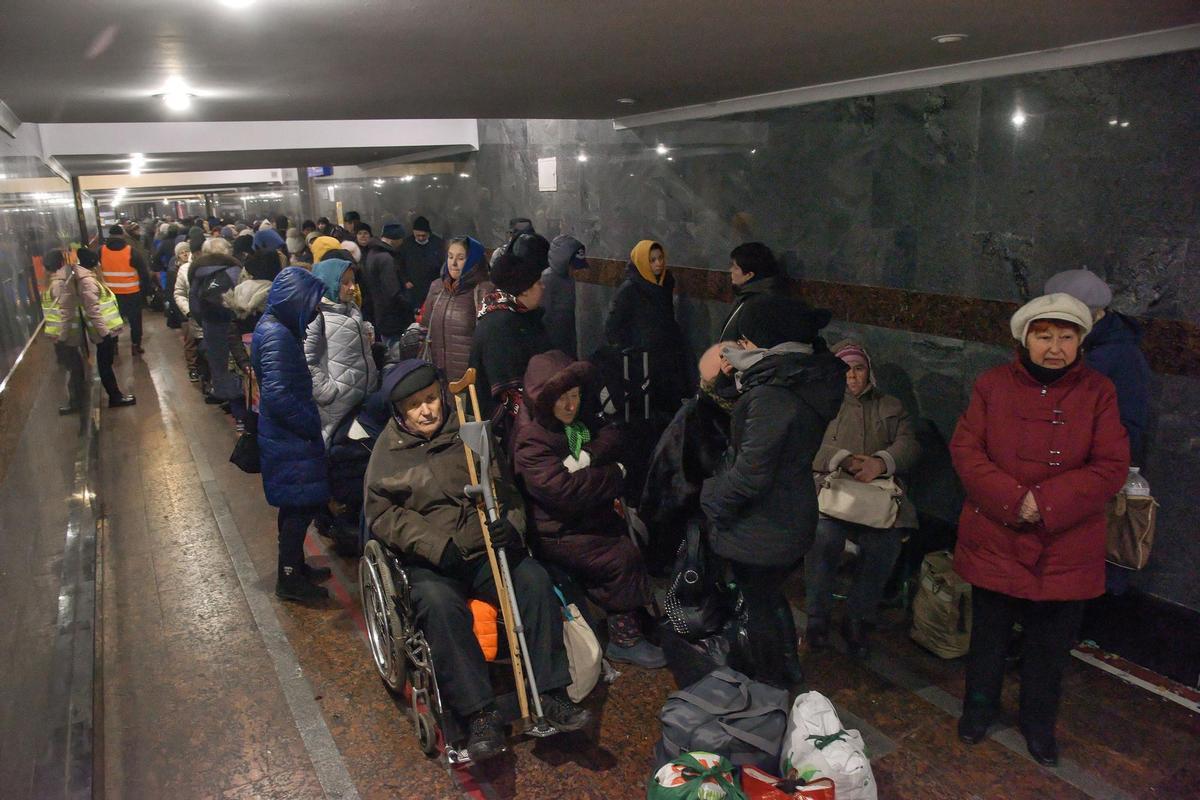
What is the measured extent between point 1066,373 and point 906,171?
1945 mm

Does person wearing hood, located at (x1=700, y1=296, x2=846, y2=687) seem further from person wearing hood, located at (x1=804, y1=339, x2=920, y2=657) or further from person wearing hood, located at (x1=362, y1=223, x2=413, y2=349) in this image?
person wearing hood, located at (x1=362, y1=223, x2=413, y2=349)

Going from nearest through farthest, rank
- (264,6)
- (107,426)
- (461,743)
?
(264,6), (461,743), (107,426)

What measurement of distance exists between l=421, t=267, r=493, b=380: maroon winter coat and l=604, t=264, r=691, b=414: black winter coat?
0.98 m

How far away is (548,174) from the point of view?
8469mm

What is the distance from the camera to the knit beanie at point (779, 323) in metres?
3.14

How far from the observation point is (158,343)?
1277 cm

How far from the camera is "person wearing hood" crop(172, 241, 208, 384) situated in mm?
8758

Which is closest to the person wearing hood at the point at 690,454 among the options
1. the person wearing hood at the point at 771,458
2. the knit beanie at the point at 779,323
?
the person wearing hood at the point at 771,458

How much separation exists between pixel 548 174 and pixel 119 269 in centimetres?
573

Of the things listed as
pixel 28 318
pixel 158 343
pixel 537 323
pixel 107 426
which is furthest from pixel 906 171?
pixel 158 343

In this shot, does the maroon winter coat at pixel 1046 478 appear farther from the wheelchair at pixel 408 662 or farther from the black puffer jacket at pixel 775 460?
the wheelchair at pixel 408 662

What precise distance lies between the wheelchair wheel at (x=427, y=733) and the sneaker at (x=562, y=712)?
0.42 meters

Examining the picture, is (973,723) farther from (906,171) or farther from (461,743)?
(906,171)

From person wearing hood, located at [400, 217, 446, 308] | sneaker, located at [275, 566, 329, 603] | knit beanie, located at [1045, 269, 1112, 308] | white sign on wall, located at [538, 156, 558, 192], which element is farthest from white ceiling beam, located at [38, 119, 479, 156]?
knit beanie, located at [1045, 269, 1112, 308]
